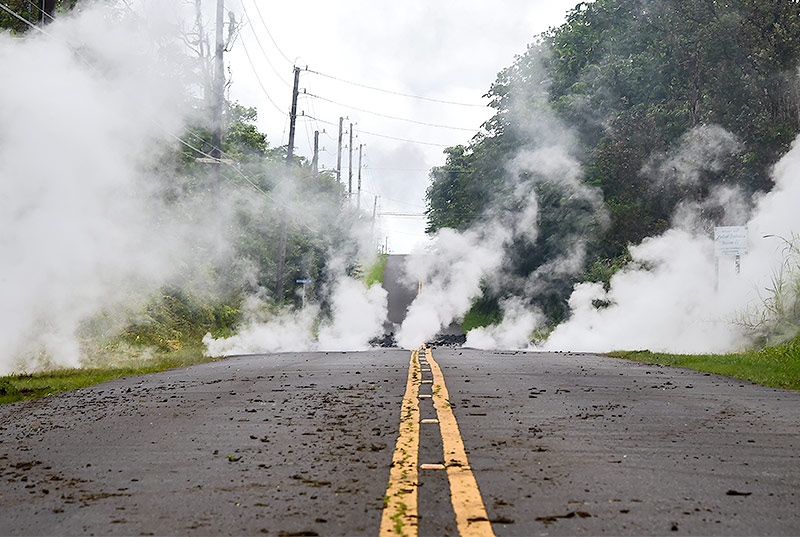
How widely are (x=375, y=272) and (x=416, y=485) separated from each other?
209 ft

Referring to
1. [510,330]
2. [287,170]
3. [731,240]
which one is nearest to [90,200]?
[731,240]

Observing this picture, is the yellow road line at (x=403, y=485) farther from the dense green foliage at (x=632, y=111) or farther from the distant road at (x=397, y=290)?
the distant road at (x=397, y=290)

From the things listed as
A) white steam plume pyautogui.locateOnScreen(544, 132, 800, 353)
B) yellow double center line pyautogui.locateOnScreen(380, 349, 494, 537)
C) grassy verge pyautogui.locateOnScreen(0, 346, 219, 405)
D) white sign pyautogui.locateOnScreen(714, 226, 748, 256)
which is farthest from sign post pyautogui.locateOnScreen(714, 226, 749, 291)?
yellow double center line pyautogui.locateOnScreen(380, 349, 494, 537)

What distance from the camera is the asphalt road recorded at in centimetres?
392

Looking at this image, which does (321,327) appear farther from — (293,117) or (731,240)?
(731,240)

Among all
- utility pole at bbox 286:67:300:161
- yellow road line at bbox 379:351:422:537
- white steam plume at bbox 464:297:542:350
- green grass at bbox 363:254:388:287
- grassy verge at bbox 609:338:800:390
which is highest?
utility pole at bbox 286:67:300:161

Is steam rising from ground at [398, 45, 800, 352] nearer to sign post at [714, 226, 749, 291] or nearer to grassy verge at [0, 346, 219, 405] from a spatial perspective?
sign post at [714, 226, 749, 291]

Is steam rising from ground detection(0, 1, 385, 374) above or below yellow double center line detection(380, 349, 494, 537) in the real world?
above

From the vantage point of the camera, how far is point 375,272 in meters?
68.2

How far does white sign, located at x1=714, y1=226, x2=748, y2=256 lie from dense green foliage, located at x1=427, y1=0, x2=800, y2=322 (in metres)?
6.65

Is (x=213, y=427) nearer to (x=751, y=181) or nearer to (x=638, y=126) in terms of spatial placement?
(x=751, y=181)

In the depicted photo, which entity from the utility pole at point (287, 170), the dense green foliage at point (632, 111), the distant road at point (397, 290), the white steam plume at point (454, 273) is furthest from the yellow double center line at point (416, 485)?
the distant road at point (397, 290)

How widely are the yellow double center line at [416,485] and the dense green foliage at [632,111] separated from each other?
20.8 meters

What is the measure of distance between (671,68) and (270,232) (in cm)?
1926
